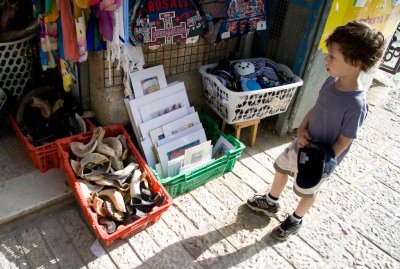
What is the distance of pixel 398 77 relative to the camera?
501cm

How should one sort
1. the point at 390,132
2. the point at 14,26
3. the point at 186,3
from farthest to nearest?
the point at 390,132 < the point at 14,26 < the point at 186,3

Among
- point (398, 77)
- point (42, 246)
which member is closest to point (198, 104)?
point (42, 246)

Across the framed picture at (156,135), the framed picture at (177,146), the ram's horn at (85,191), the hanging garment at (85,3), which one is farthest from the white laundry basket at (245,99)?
the ram's horn at (85,191)

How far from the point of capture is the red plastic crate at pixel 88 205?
2131mm

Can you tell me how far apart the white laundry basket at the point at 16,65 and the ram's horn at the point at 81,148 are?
2.60 ft

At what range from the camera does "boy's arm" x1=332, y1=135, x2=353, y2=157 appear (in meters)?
1.94

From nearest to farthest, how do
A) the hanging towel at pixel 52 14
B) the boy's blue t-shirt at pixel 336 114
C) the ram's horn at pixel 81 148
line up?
1. the boy's blue t-shirt at pixel 336 114
2. the hanging towel at pixel 52 14
3. the ram's horn at pixel 81 148

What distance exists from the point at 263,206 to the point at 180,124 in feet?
2.94

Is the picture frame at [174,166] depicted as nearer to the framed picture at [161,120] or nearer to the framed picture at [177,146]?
the framed picture at [177,146]

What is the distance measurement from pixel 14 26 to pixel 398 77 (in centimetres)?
479

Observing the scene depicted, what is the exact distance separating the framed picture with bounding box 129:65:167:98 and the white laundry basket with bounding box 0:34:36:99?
2.94ft

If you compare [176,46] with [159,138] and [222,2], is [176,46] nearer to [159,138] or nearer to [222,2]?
[222,2]

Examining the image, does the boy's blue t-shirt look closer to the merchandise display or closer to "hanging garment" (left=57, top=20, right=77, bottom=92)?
the merchandise display

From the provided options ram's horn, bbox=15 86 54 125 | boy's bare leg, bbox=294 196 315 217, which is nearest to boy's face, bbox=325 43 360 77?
boy's bare leg, bbox=294 196 315 217
